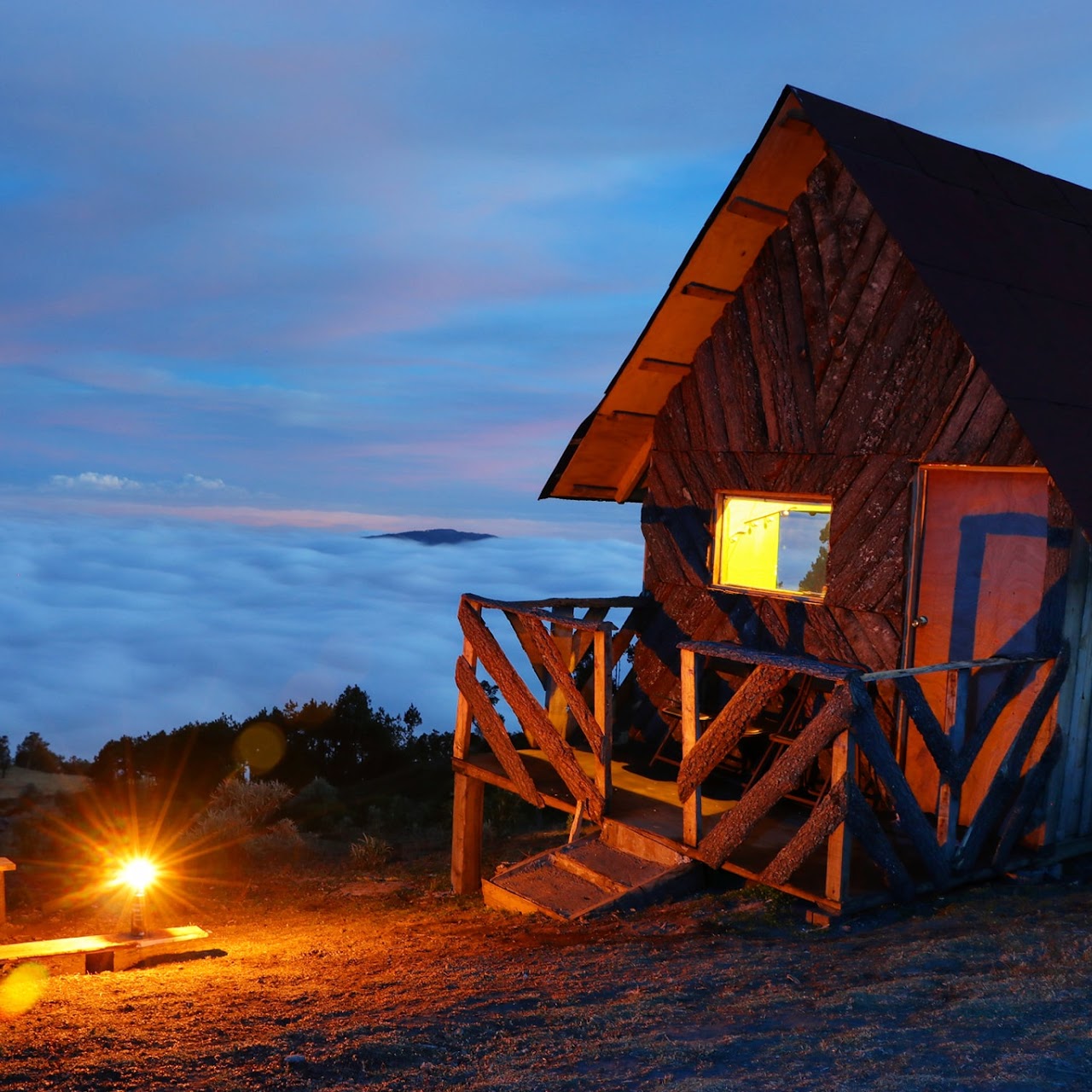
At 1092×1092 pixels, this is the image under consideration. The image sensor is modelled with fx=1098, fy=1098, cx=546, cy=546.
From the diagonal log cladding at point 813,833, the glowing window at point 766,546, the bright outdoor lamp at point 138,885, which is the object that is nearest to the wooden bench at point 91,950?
the bright outdoor lamp at point 138,885

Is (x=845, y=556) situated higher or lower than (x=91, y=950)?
higher

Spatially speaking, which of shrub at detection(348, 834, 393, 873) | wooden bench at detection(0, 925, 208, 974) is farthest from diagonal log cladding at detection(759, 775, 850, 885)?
shrub at detection(348, 834, 393, 873)

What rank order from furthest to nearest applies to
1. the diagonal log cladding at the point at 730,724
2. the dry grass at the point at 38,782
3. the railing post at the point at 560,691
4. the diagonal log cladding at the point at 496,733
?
1. the dry grass at the point at 38,782
2. the railing post at the point at 560,691
3. the diagonal log cladding at the point at 496,733
4. the diagonal log cladding at the point at 730,724

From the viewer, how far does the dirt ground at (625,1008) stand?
4.57m

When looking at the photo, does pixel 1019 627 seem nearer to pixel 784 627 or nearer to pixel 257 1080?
pixel 784 627

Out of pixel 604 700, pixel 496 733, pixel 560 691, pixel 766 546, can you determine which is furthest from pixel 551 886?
pixel 766 546

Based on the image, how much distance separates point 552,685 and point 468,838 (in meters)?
1.69

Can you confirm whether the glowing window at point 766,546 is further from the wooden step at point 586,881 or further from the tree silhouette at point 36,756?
the tree silhouette at point 36,756

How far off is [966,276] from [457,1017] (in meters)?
6.14

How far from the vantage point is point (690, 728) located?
779cm

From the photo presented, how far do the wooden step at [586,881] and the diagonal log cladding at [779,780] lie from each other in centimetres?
33

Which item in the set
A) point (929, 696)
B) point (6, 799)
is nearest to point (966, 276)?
point (929, 696)

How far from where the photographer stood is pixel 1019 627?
7.87m

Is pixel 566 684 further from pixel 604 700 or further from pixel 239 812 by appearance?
pixel 239 812
